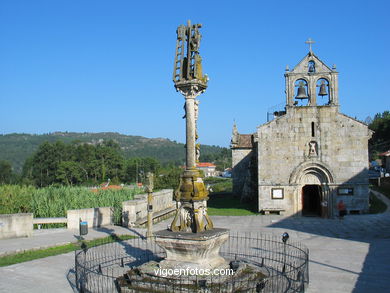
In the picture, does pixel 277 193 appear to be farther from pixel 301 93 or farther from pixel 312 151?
pixel 301 93

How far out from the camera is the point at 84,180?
8206cm

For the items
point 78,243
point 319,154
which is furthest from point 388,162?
point 78,243

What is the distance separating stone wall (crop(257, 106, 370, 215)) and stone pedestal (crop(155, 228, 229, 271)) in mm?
17007

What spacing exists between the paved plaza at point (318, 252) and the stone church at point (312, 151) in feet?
6.03

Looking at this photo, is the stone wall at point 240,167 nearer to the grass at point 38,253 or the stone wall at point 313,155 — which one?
the stone wall at point 313,155

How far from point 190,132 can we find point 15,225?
10824 mm

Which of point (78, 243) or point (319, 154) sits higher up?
point (319, 154)

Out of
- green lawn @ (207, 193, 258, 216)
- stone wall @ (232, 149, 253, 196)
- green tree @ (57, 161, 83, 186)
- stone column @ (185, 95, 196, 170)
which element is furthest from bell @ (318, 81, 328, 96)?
green tree @ (57, 161, 83, 186)

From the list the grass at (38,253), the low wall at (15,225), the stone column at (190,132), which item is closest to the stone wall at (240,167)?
the grass at (38,253)

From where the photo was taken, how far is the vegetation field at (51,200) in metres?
20.6

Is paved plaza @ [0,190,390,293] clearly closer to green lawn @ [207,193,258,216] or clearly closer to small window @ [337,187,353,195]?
small window @ [337,187,353,195]

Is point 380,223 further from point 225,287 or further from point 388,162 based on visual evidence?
point 388,162

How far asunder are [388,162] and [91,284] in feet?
193

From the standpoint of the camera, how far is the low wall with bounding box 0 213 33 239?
17656mm
